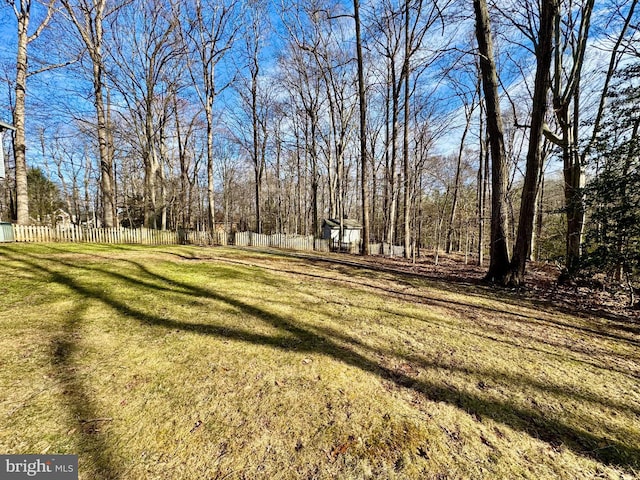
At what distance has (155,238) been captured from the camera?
14.7 metres

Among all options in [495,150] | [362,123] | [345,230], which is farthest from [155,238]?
[495,150]

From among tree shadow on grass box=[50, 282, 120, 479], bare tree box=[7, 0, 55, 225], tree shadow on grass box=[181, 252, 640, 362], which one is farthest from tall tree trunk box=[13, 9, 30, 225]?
tree shadow on grass box=[181, 252, 640, 362]

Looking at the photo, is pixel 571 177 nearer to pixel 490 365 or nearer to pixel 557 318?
pixel 557 318

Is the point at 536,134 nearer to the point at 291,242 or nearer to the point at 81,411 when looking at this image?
the point at 81,411

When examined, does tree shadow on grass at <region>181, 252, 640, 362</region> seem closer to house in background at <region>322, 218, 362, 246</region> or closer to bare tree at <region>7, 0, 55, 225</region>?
bare tree at <region>7, 0, 55, 225</region>

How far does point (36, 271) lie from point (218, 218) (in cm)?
3816

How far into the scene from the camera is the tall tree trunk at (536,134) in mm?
5809

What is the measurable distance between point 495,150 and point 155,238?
16095mm

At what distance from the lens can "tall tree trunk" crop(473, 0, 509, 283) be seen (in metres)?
6.63

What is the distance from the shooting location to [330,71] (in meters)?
16.3

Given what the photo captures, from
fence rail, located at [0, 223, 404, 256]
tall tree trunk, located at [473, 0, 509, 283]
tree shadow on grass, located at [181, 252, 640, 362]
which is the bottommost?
tree shadow on grass, located at [181, 252, 640, 362]

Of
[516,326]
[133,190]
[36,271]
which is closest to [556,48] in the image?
[516,326]

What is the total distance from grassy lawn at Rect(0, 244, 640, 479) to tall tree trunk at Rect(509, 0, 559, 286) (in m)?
2.25

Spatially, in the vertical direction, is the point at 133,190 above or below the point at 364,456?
above
